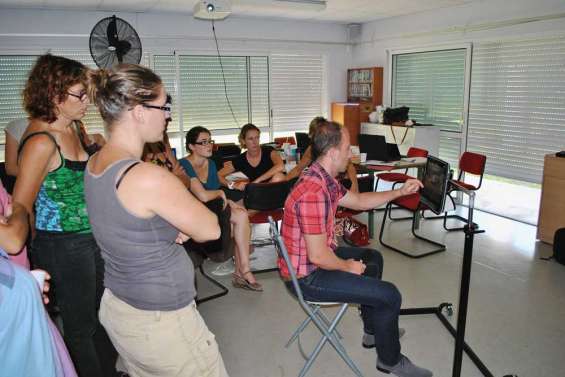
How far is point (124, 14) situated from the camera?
6.35m

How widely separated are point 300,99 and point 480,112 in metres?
3.20

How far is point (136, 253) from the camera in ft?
3.98

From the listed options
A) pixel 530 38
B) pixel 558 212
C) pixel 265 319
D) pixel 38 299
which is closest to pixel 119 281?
pixel 38 299

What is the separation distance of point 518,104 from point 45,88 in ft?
17.5

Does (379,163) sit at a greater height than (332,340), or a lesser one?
greater

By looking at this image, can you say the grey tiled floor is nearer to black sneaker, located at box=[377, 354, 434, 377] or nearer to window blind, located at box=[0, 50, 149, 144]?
black sneaker, located at box=[377, 354, 434, 377]

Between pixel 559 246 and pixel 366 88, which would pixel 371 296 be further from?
pixel 366 88

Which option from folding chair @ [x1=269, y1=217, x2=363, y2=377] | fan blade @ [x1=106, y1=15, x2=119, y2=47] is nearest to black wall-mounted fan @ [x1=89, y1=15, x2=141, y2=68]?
fan blade @ [x1=106, y1=15, x2=119, y2=47]

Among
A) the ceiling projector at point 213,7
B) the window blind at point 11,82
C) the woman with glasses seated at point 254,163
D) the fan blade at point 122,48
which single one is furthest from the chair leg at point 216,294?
the window blind at point 11,82

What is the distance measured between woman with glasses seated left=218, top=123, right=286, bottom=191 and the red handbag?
2.61 feet

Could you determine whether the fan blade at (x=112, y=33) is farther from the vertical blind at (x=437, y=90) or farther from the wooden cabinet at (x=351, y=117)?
the vertical blind at (x=437, y=90)

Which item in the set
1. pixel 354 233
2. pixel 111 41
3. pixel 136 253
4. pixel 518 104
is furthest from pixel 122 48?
pixel 518 104

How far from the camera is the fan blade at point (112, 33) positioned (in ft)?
15.8

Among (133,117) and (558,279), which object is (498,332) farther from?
(133,117)
